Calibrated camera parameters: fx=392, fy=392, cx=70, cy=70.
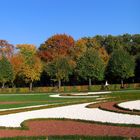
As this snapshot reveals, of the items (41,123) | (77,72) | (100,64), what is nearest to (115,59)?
(100,64)

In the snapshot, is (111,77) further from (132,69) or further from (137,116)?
(137,116)

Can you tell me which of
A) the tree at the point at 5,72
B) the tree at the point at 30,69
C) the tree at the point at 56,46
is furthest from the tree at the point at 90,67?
the tree at the point at 56,46

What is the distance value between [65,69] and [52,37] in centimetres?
3301

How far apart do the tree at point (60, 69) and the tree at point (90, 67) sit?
2.62 metres

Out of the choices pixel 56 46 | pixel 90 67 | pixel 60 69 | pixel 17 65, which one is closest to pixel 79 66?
pixel 90 67

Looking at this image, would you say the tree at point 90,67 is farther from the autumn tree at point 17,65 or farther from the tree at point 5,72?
the tree at point 5,72

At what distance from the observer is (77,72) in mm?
69938

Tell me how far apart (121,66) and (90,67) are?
5579 millimetres

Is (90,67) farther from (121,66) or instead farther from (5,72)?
(5,72)

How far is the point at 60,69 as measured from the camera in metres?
70.8

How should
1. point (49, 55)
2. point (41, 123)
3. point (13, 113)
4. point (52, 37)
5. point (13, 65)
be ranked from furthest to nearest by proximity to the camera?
point (52, 37) < point (49, 55) < point (13, 65) < point (13, 113) < point (41, 123)

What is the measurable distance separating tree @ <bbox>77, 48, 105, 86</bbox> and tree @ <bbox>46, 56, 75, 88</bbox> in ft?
8.61

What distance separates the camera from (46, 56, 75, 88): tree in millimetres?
70750

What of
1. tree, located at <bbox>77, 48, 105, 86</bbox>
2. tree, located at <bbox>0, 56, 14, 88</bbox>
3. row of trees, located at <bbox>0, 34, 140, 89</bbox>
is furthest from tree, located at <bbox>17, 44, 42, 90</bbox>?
tree, located at <bbox>77, 48, 105, 86</bbox>
